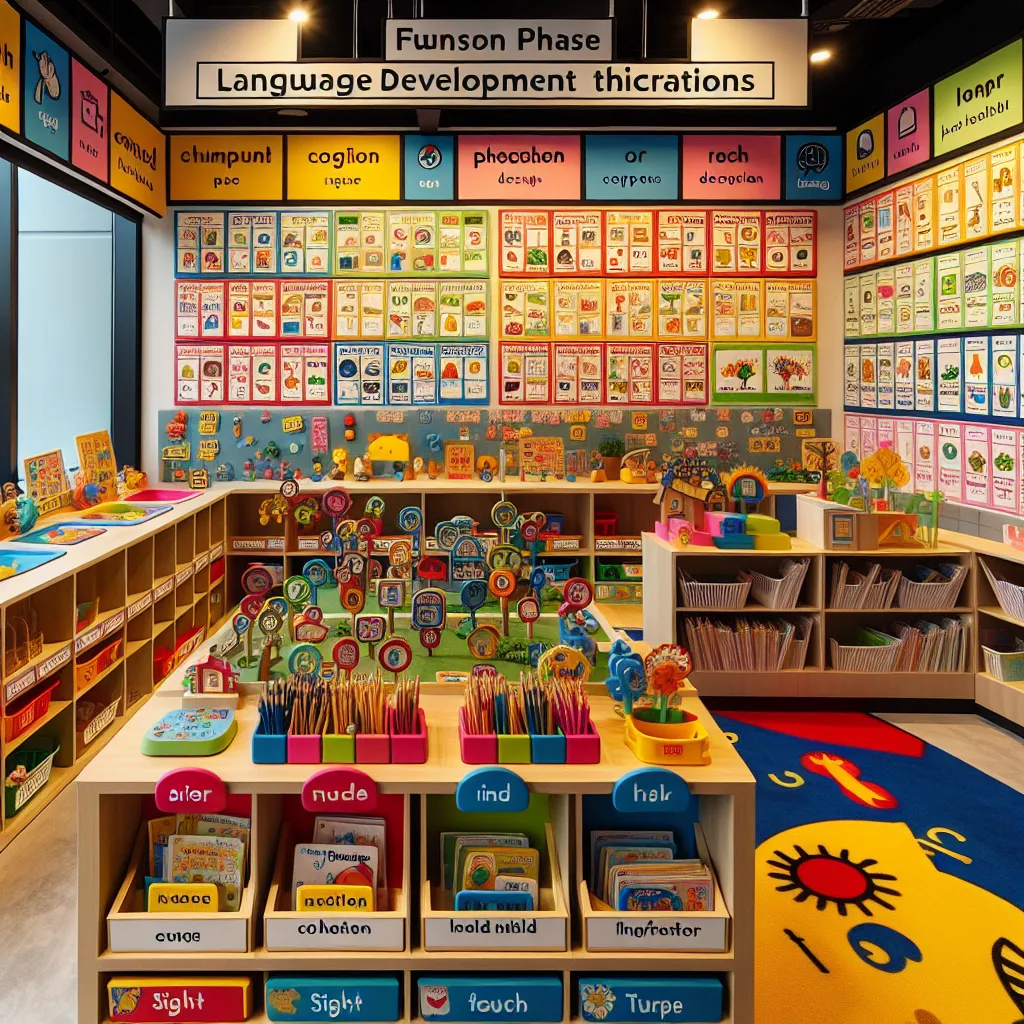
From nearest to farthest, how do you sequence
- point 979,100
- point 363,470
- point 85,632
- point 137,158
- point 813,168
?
point 85,632 < point 979,100 < point 137,158 < point 363,470 < point 813,168

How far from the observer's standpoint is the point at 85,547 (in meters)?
4.29

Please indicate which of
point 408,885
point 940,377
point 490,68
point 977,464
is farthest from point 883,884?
point 940,377

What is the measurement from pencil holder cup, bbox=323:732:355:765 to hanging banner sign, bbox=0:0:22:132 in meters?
3.72

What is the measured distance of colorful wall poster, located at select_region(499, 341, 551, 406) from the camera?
22.7 feet

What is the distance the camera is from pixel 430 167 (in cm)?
674

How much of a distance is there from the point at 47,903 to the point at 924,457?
514 centimetres

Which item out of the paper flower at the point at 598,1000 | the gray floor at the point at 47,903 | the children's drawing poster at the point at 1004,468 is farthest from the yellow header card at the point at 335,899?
the children's drawing poster at the point at 1004,468

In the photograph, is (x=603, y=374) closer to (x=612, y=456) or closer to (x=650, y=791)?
(x=612, y=456)

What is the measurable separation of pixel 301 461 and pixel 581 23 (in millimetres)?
4034

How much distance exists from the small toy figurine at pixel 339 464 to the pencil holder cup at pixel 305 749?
4.76 meters

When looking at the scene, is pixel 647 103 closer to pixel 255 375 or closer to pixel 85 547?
pixel 85 547

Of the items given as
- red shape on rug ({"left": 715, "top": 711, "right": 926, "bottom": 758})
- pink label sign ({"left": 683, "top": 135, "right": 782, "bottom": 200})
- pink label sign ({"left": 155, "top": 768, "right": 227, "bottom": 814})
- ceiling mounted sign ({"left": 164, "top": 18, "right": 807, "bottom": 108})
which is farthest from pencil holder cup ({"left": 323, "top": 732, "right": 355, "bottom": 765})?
pink label sign ({"left": 683, "top": 135, "right": 782, "bottom": 200})

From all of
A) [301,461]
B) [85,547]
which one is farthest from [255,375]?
[85,547]

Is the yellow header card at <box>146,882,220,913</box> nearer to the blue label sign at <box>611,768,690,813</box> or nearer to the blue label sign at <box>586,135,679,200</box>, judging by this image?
the blue label sign at <box>611,768,690,813</box>
